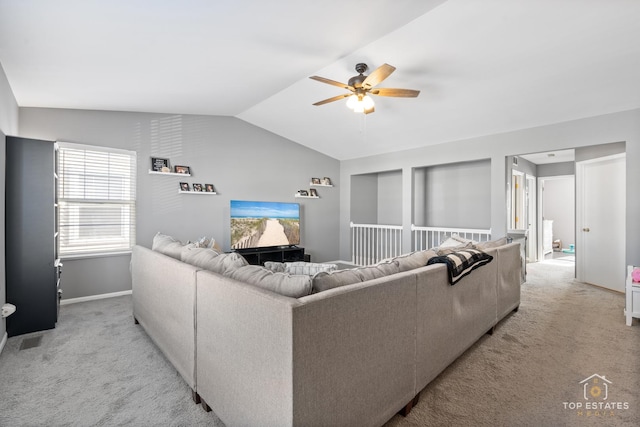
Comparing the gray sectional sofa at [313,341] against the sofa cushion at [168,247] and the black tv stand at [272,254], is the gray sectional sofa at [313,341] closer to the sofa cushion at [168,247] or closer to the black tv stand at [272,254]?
the sofa cushion at [168,247]

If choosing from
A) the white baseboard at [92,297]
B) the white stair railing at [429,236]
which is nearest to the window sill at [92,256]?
the white baseboard at [92,297]

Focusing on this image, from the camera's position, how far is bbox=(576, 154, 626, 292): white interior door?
169 inches

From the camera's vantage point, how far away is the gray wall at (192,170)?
3.86m

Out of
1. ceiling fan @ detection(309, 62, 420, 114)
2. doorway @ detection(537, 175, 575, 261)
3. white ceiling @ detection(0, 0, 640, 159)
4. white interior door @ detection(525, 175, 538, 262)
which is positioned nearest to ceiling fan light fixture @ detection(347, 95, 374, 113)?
ceiling fan @ detection(309, 62, 420, 114)

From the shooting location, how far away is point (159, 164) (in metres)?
4.39

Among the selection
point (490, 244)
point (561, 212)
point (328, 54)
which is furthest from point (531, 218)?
point (328, 54)

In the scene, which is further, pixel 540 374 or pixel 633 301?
pixel 633 301

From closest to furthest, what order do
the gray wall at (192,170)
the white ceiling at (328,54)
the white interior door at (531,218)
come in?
the white ceiling at (328,54) → the gray wall at (192,170) → the white interior door at (531,218)

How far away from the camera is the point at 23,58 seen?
2447 mm

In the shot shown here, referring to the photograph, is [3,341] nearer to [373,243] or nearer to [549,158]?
[373,243]

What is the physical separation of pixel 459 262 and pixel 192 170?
4072 mm

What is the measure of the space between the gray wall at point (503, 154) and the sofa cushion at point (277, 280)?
164 inches

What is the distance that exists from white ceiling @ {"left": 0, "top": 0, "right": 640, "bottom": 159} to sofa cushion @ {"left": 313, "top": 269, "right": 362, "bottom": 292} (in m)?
1.87

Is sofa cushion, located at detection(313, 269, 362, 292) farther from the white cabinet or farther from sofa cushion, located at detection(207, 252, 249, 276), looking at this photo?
the white cabinet
